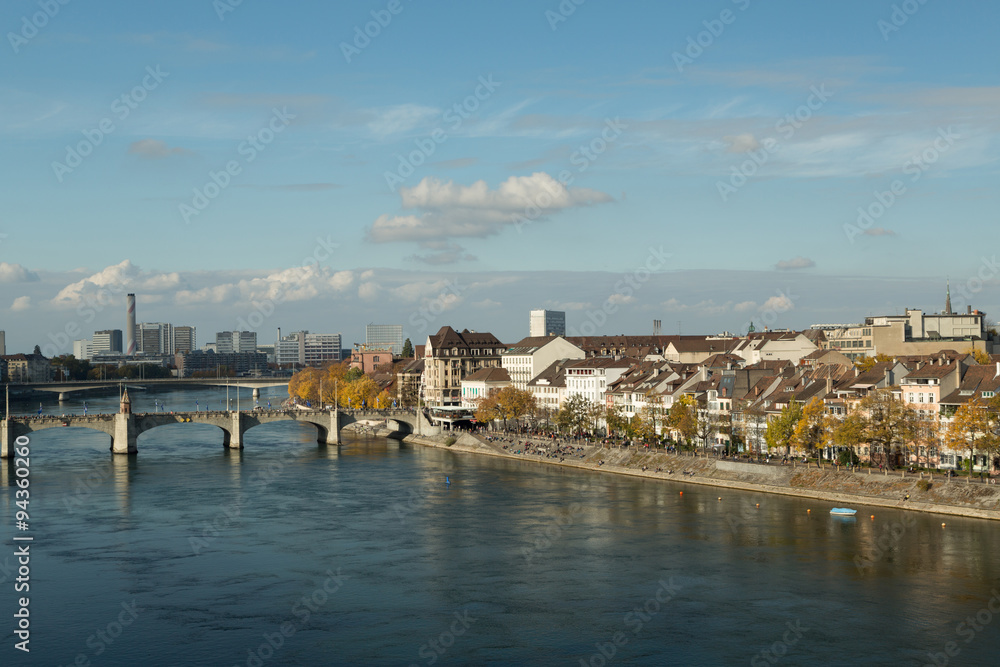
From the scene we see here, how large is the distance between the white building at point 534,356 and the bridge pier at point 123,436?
46.8m

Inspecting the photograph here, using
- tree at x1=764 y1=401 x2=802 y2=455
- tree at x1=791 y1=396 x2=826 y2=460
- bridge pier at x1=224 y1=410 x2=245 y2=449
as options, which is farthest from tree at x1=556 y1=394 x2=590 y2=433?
tree at x1=791 y1=396 x2=826 y2=460

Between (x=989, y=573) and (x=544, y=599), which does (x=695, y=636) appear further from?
(x=989, y=573)

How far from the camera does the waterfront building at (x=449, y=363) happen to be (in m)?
137

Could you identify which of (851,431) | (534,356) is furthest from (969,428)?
(534,356)

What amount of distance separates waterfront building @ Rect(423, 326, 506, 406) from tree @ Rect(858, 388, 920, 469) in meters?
75.9

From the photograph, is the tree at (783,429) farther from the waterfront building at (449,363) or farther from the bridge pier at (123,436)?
the waterfront building at (449,363)

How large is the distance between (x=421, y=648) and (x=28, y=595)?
16.5 m

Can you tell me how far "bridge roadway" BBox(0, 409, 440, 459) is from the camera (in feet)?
291

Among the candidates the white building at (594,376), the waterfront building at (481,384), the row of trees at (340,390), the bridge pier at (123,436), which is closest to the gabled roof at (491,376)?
the waterfront building at (481,384)

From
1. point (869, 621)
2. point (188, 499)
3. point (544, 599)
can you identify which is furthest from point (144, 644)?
point (188, 499)

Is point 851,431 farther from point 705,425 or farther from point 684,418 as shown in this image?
point 705,425

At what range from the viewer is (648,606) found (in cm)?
3944

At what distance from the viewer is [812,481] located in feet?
206

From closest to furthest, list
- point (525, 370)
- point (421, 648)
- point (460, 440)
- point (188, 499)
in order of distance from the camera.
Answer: point (421, 648) < point (188, 499) < point (460, 440) < point (525, 370)
